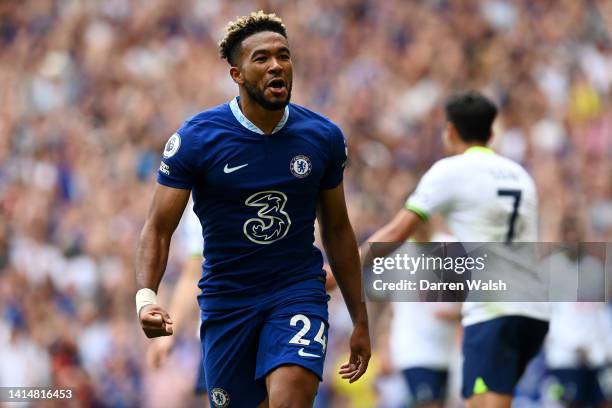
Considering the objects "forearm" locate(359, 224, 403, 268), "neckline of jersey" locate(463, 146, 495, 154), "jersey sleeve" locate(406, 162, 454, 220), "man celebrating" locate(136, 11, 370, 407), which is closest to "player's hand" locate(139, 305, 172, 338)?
"man celebrating" locate(136, 11, 370, 407)

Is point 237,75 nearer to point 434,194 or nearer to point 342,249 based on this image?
point 342,249

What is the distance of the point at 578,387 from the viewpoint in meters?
12.2

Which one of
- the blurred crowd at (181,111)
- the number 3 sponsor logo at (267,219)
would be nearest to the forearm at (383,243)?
the number 3 sponsor logo at (267,219)

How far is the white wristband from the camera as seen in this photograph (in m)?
6.50

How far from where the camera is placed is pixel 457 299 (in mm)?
8984

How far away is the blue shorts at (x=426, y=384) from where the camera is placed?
1055cm

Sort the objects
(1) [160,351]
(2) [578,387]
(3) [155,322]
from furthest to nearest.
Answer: (2) [578,387] < (1) [160,351] < (3) [155,322]

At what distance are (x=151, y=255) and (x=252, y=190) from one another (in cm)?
62

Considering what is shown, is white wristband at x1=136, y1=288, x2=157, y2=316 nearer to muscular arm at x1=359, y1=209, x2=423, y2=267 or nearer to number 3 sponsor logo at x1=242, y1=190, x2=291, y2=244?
number 3 sponsor logo at x1=242, y1=190, x2=291, y2=244

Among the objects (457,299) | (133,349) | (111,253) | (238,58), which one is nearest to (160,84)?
(111,253)

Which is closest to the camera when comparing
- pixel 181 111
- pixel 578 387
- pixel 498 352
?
pixel 498 352

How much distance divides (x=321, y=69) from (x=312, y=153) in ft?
37.1

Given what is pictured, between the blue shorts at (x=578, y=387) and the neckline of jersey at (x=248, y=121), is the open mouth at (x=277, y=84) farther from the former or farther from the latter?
the blue shorts at (x=578, y=387)

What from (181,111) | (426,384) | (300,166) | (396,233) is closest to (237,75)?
(300,166)
